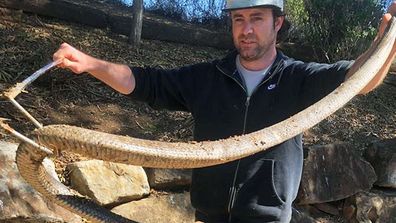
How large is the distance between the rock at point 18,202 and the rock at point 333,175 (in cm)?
220

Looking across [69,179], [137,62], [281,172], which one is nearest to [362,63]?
[281,172]

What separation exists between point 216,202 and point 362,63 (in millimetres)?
915

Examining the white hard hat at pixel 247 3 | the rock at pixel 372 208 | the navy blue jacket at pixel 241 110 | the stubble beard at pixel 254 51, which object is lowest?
the rock at pixel 372 208

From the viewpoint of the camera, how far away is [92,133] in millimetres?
1578

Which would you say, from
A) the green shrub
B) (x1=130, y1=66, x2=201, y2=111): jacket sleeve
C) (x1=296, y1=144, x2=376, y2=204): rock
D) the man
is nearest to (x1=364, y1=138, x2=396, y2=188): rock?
(x1=296, y1=144, x2=376, y2=204): rock

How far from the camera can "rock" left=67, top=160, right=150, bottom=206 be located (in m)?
4.03

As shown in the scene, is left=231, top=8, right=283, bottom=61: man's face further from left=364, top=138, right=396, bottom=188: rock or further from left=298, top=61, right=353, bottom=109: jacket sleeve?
left=364, top=138, right=396, bottom=188: rock

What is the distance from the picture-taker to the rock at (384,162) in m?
5.57

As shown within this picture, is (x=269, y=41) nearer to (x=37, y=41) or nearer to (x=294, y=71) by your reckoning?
(x=294, y=71)

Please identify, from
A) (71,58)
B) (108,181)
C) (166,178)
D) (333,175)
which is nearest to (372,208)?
(333,175)

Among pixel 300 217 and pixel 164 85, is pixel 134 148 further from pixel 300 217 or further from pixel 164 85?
pixel 300 217

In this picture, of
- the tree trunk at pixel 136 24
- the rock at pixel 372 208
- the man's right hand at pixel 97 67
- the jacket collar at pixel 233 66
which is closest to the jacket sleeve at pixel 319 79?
the jacket collar at pixel 233 66

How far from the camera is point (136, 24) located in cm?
622

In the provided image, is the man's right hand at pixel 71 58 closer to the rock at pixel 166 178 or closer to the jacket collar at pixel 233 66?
the jacket collar at pixel 233 66
